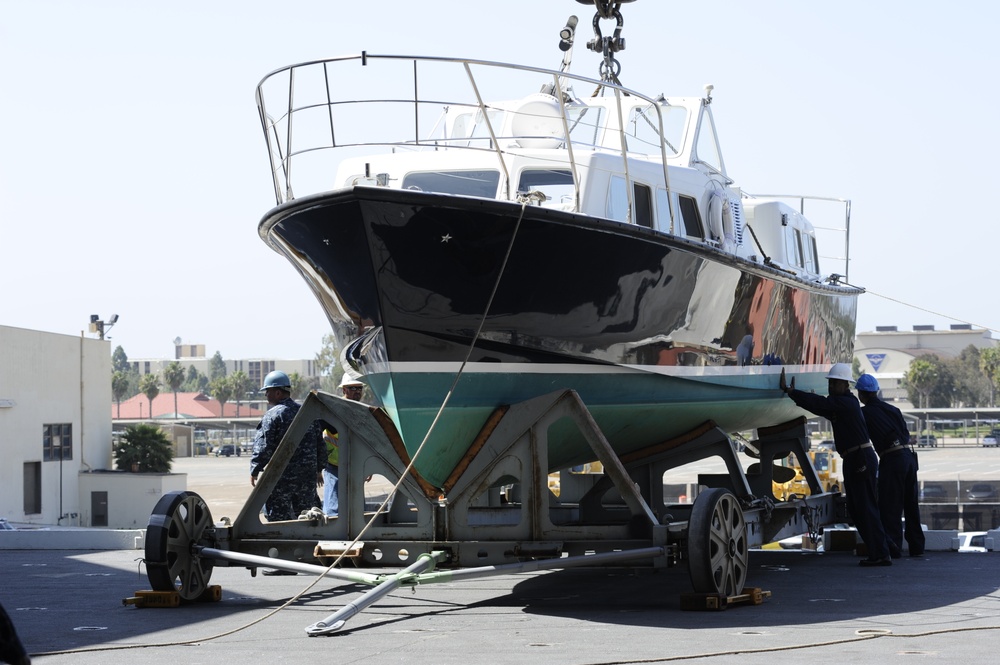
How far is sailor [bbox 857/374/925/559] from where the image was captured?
387 inches

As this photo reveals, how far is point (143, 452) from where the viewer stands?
2074 inches

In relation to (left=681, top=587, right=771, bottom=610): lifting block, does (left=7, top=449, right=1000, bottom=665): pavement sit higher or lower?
lower

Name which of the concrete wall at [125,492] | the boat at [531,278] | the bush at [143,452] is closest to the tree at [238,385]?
the bush at [143,452]

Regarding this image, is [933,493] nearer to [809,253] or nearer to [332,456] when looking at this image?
[809,253]

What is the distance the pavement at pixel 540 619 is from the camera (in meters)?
5.75

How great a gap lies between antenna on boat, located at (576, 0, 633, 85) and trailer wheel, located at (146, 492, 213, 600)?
6024mm

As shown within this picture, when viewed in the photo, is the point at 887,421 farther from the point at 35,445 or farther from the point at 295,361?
the point at 295,361

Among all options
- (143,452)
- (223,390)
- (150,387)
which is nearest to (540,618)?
(143,452)

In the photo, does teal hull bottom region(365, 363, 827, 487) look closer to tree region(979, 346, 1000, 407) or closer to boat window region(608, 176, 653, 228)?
boat window region(608, 176, 653, 228)

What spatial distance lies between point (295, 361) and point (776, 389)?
178 meters

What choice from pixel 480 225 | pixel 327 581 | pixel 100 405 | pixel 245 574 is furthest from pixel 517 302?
pixel 100 405

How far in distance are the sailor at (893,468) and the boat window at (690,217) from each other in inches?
91.9

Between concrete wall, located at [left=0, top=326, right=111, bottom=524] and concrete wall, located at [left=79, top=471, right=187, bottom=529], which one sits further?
concrete wall, located at [left=79, top=471, right=187, bottom=529]

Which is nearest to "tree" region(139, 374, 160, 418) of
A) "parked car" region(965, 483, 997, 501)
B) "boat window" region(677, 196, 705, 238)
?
"parked car" region(965, 483, 997, 501)
